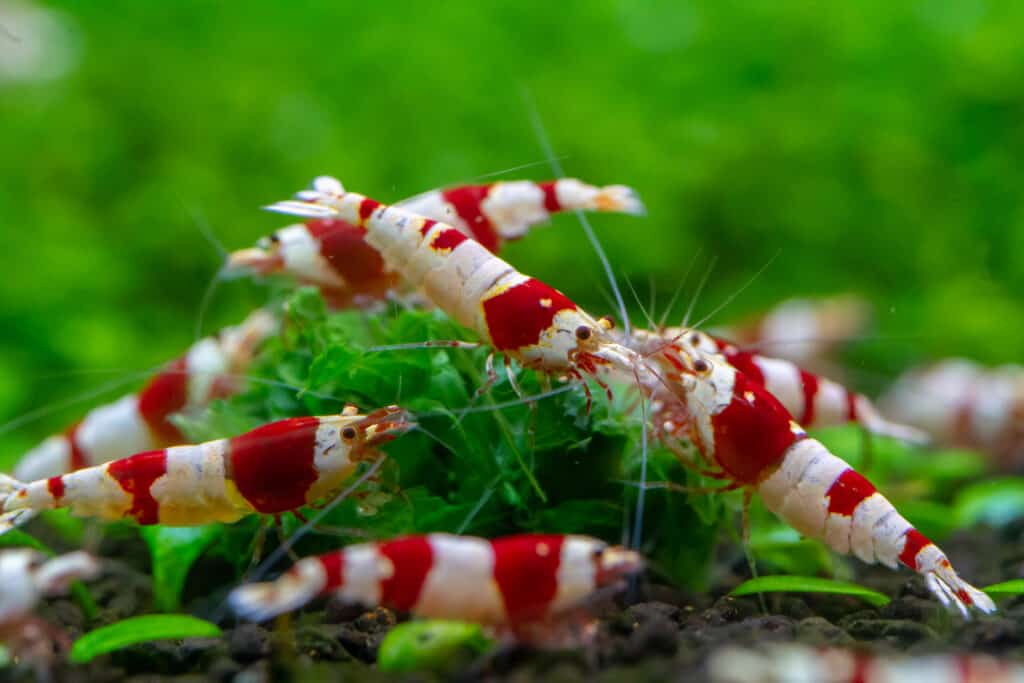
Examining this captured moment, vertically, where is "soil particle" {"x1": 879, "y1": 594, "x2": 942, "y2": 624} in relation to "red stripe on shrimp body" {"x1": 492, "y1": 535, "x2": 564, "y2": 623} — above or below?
below

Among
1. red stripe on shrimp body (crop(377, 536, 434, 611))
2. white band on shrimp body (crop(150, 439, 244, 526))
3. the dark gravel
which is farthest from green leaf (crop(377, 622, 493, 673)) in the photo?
white band on shrimp body (crop(150, 439, 244, 526))

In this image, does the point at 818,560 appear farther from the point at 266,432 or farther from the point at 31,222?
the point at 31,222

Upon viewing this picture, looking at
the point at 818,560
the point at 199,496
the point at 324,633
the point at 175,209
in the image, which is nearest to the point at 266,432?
the point at 199,496

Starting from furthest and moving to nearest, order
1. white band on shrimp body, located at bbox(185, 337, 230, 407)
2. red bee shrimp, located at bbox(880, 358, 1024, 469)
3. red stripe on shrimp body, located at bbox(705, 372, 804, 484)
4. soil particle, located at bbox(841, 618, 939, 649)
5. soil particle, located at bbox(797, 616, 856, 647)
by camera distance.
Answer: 1. red bee shrimp, located at bbox(880, 358, 1024, 469)
2. white band on shrimp body, located at bbox(185, 337, 230, 407)
3. red stripe on shrimp body, located at bbox(705, 372, 804, 484)
4. soil particle, located at bbox(841, 618, 939, 649)
5. soil particle, located at bbox(797, 616, 856, 647)

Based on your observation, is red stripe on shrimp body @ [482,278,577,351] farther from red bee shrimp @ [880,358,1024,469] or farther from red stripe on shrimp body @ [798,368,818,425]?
red bee shrimp @ [880,358,1024,469]

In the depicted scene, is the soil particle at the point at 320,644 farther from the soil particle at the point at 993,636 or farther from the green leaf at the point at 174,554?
the soil particle at the point at 993,636

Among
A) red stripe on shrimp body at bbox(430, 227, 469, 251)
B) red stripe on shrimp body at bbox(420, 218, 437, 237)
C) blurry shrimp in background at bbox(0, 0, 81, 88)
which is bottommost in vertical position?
red stripe on shrimp body at bbox(430, 227, 469, 251)
